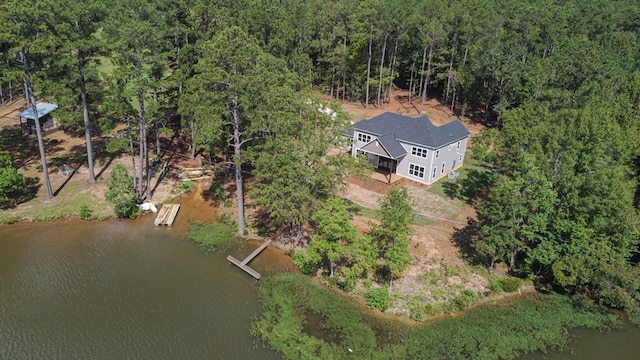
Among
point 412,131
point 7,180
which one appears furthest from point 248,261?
point 412,131

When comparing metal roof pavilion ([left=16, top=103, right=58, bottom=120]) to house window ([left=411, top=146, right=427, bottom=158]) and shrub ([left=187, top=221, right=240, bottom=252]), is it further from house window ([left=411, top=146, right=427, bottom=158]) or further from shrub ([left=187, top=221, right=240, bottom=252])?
house window ([left=411, top=146, right=427, bottom=158])

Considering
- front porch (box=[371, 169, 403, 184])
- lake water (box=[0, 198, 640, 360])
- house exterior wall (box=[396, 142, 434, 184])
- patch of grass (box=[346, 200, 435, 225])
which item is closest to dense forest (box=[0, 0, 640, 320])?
patch of grass (box=[346, 200, 435, 225])

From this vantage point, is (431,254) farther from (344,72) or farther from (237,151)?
(344,72)

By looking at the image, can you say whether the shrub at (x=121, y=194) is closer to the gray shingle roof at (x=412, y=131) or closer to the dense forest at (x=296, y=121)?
the dense forest at (x=296, y=121)

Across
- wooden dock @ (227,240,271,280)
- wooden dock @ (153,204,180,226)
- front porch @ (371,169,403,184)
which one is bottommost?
wooden dock @ (227,240,271,280)

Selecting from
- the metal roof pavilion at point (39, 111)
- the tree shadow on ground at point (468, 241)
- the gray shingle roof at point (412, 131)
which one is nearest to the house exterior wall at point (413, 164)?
the gray shingle roof at point (412, 131)

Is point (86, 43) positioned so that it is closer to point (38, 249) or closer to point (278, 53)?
point (38, 249)
